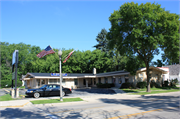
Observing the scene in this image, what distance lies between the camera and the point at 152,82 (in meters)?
30.7

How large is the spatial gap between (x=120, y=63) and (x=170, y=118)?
131 feet

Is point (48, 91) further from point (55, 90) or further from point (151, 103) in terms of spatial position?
point (151, 103)

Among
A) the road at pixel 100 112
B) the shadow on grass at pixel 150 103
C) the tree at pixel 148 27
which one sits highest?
the tree at pixel 148 27

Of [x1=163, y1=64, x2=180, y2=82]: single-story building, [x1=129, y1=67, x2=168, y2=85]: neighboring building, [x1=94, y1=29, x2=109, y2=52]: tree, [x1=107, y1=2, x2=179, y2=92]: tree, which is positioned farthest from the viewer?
[x1=94, y1=29, x2=109, y2=52]: tree

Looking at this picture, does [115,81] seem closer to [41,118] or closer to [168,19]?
[168,19]

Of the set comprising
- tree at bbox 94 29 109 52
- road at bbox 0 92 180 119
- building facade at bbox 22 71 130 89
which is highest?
tree at bbox 94 29 109 52

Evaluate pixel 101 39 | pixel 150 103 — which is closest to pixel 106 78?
pixel 150 103

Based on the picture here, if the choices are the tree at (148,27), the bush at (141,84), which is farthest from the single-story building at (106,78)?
the tree at (148,27)

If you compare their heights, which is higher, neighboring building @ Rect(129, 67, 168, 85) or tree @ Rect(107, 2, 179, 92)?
tree @ Rect(107, 2, 179, 92)

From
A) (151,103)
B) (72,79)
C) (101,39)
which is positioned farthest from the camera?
(101,39)

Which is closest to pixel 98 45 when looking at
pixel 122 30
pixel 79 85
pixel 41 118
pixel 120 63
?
pixel 120 63

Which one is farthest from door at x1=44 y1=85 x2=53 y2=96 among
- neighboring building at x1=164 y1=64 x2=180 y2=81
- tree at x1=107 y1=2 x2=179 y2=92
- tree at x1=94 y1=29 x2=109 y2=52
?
tree at x1=94 y1=29 x2=109 y2=52

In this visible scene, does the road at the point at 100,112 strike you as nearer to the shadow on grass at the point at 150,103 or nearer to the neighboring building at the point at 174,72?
the shadow on grass at the point at 150,103

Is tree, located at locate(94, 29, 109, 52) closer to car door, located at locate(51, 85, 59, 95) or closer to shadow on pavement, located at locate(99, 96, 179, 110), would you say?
car door, located at locate(51, 85, 59, 95)
